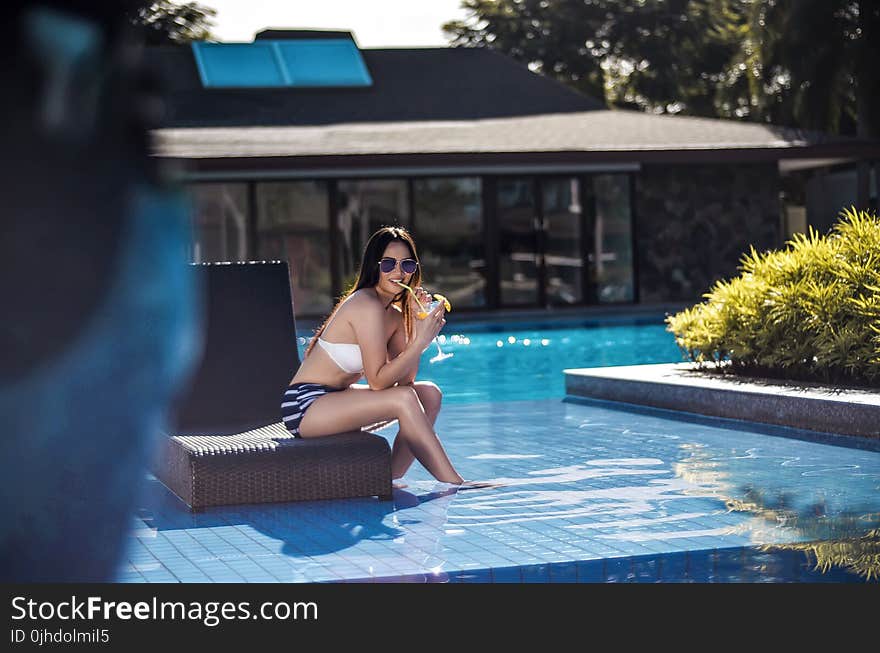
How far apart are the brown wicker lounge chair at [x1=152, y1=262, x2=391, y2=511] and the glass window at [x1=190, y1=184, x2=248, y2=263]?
15036 mm

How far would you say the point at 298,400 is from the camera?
285 inches

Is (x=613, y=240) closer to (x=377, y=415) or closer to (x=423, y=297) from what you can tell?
(x=423, y=297)

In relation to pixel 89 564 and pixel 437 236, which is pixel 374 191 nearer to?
pixel 437 236

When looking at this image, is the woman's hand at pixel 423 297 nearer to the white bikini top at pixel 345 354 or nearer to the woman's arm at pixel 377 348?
the woman's arm at pixel 377 348

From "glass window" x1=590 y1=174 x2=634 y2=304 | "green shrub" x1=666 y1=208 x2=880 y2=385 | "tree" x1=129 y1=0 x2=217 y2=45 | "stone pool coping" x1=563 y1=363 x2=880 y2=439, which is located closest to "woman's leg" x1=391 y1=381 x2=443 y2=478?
"stone pool coping" x1=563 y1=363 x2=880 y2=439

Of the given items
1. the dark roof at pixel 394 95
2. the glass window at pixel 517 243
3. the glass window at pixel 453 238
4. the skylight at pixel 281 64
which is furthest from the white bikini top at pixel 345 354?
the skylight at pixel 281 64

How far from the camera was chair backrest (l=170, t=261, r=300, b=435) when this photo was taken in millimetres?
8164

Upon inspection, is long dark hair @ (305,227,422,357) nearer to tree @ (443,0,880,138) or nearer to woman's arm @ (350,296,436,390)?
woman's arm @ (350,296,436,390)

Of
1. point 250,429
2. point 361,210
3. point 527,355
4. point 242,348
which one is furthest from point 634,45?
point 250,429

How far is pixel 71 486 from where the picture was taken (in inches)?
271

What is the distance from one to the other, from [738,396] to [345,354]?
3.58 metres

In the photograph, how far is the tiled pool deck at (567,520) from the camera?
18.0 feet

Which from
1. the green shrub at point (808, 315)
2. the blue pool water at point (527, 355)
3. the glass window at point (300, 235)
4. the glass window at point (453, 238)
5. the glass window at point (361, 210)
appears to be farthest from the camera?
the glass window at point (453, 238)

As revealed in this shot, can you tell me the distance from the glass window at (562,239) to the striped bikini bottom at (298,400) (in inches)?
698
